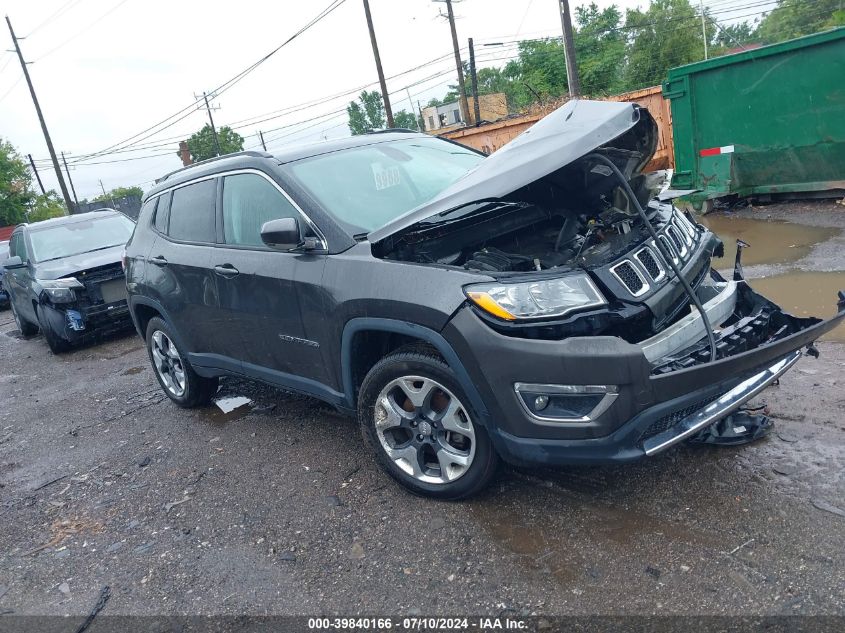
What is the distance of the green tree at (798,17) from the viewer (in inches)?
2063

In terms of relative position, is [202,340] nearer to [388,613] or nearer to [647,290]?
[388,613]

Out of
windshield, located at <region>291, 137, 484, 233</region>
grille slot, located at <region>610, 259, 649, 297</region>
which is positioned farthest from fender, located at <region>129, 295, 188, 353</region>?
grille slot, located at <region>610, 259, 649, 297</region>

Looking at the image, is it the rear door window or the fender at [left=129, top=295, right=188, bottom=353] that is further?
the fender at [left=129, top=295, right=188, bottom=353]

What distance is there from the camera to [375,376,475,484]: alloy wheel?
10.1 ft

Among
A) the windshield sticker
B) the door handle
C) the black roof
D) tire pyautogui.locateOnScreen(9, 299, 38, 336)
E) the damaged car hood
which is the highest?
the black roof

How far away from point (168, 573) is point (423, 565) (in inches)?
49.9

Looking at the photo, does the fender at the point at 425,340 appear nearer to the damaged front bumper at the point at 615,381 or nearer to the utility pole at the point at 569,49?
the damaged front bumper at the point at 615,381

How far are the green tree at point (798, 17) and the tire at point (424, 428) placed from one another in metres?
58.6

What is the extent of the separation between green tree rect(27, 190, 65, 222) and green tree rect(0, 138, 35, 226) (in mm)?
558

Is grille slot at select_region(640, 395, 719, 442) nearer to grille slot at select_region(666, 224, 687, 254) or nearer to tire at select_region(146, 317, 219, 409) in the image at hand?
grille slot at select_region(666, 224, 687, 254)

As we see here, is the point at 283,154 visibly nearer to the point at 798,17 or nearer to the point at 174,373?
the point at 174,373

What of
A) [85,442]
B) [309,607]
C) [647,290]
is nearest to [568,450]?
[647,290]

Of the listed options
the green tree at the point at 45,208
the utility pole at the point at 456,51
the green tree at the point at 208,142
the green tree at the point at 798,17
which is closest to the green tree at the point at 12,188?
the green tree at the point at 45,208

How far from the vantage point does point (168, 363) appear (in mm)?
5418
